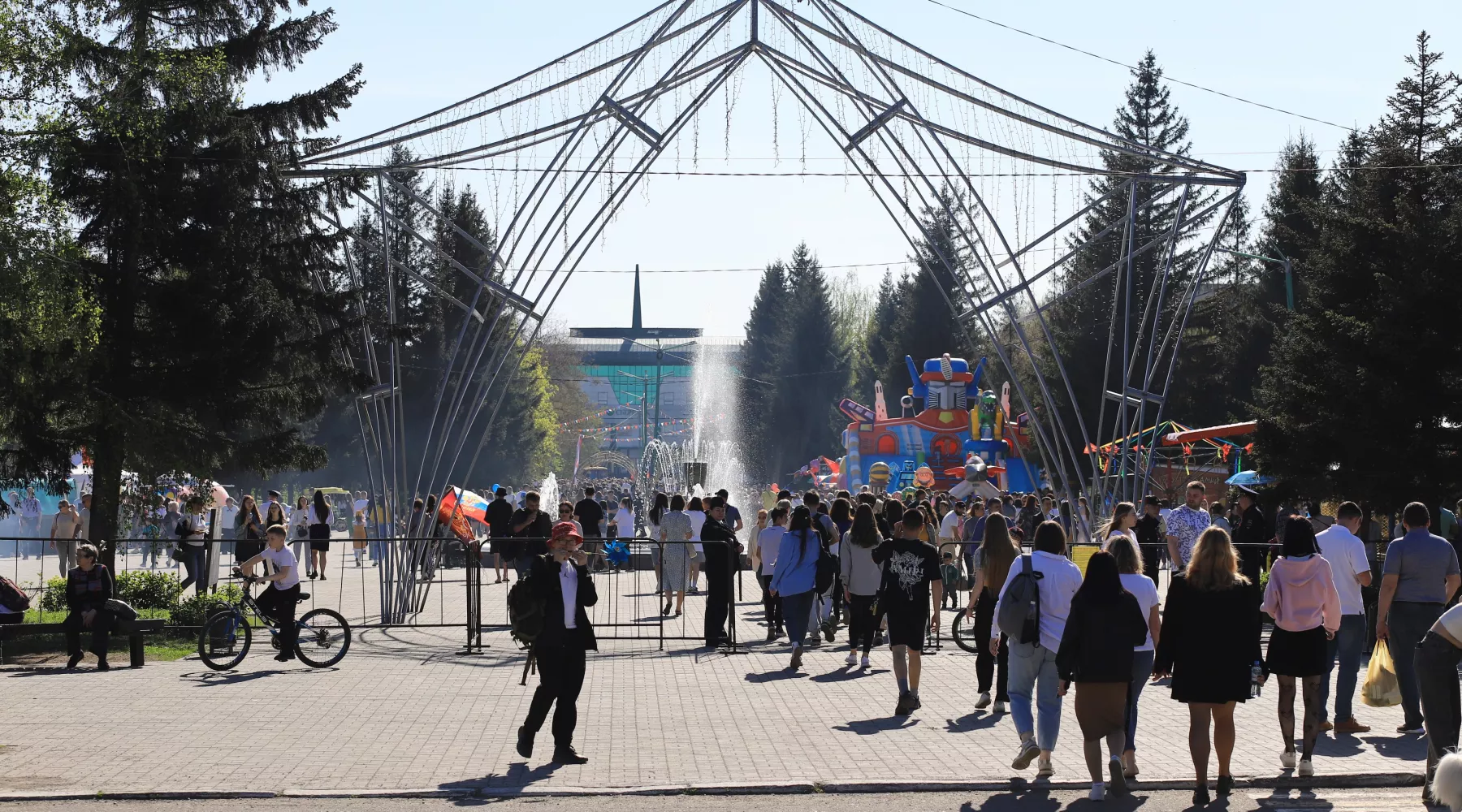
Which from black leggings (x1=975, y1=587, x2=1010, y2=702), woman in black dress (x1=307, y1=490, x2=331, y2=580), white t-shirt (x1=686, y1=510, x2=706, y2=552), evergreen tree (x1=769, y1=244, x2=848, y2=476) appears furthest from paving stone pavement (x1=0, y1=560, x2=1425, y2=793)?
evergreen tree (x1=769, y1=244, x2=848, y2=476)

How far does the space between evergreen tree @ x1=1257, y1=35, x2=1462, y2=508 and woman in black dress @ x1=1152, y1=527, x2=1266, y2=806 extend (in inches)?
632

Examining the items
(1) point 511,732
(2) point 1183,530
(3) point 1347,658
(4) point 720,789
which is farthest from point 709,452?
(4) point 720,789

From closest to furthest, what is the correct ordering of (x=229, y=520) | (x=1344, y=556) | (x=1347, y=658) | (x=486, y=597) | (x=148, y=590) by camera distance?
1. (x=1344, y=556)
2. (x=1347, y=658)
3. (x=148, y=590)
4. (x=486, y=597)
5. (x=229, y=520)

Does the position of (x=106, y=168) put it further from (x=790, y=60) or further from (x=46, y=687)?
(x=790, y=60)

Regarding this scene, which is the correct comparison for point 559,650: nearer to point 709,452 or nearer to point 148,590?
point 148,590

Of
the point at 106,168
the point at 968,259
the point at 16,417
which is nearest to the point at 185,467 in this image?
the point at 16,417

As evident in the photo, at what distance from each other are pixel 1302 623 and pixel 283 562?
31.4 ft

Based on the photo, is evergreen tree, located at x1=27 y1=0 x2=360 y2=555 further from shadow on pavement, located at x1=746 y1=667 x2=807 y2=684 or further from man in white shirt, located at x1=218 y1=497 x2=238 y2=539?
man in white shirt, located at x1=218 y1=497 x2=238 y2=539

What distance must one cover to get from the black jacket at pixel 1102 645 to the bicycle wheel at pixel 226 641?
8.94 m

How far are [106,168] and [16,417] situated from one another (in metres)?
2.92

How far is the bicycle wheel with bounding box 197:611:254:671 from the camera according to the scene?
14.4m

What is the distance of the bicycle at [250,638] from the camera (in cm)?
1445

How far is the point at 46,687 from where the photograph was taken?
1312 centimetres

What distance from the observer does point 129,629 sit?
14.5 meters
